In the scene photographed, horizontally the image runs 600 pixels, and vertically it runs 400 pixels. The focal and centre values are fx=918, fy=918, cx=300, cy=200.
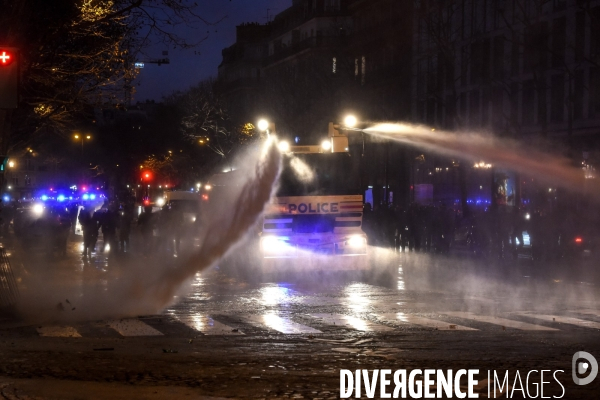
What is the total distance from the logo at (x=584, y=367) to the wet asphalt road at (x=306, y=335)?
104 mm

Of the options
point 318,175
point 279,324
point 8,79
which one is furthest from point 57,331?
point 318,175

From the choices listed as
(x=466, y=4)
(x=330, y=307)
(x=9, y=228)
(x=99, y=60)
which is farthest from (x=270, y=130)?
(x=466, y=4)

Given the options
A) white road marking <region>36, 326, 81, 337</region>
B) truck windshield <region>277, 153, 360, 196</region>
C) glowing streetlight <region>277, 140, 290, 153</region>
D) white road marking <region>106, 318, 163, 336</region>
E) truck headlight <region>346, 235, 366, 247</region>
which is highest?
glowing streetlight <region>277, 140, 290, 153</region>

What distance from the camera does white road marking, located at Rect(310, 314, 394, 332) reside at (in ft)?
44.9

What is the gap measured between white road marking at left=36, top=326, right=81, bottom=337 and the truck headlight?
10768 mm

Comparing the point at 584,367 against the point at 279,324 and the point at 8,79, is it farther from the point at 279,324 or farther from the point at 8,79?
the point at 8,79

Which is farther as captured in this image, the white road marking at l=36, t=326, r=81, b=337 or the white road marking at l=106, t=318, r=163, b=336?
the white road marking at l=106, t=318, r=163, b=336

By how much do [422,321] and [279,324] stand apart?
230 centimetres

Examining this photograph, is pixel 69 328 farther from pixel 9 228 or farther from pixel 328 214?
pixel 9 228

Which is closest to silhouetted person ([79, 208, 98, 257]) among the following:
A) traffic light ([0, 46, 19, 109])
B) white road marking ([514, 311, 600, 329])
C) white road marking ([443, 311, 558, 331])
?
traffic light ([0, 46, 19, 109])

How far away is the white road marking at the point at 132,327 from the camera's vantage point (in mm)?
13070

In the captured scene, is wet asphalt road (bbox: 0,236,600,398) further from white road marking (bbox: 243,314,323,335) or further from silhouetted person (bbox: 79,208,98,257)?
silhouetted person (bbox: 79,208,98,257)

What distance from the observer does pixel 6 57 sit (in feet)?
48.3

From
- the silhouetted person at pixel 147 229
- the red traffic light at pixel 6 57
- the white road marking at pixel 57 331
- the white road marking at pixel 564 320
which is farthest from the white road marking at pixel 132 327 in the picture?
the silhouetted person at pixel 147 229
